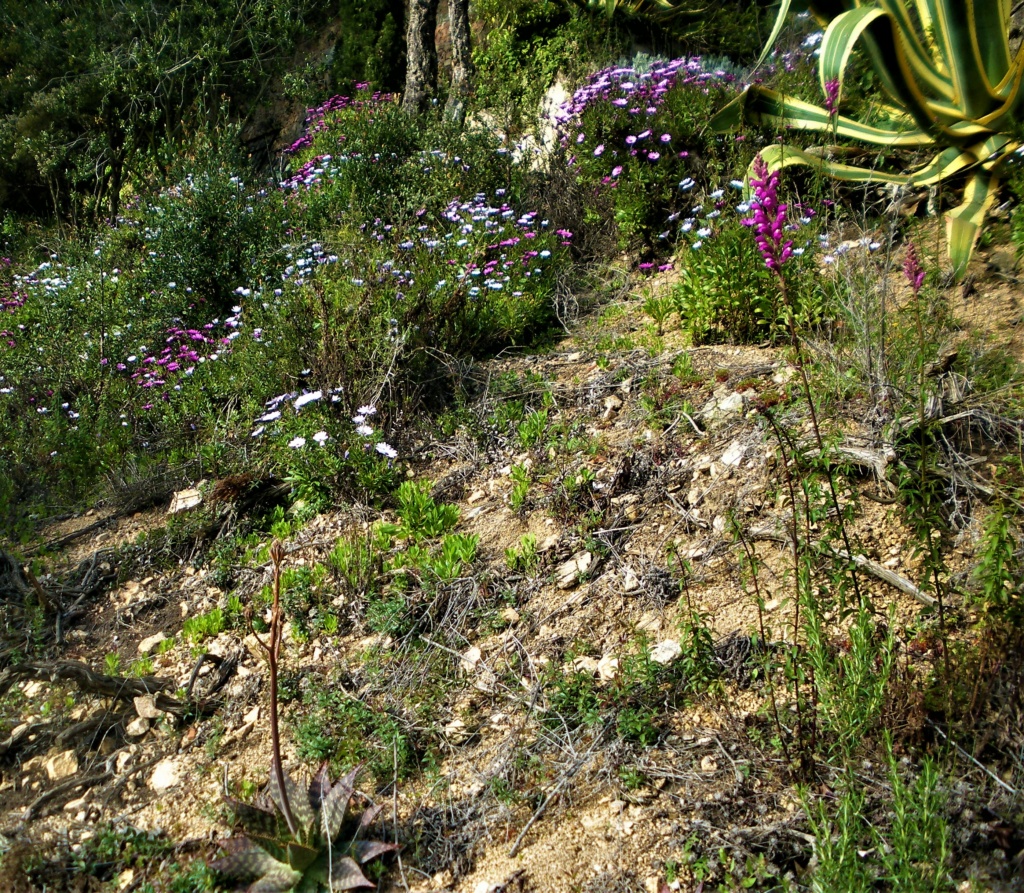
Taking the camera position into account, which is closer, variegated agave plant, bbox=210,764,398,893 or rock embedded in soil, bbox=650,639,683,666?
variegated agave plant, bbox=210,764,398,893

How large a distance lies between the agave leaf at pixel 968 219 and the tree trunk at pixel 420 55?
21.3 ft

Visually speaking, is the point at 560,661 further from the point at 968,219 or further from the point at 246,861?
the point at 968,219

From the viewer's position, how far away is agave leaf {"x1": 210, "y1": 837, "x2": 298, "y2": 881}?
2.36 m

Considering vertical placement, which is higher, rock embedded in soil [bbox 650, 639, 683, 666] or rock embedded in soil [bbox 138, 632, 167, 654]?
rock embedded in soil [bbox 650, 639, 683, 666]

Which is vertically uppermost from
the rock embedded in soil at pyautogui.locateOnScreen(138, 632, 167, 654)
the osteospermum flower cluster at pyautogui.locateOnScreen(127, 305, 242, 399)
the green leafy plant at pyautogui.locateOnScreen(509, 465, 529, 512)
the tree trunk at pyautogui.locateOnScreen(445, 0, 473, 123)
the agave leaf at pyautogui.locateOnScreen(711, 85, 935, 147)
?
the tree trunk at pyautogui.locateOnScreen(445, 0, 473, 123)

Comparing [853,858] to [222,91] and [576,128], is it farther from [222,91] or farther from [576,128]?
[222,91]

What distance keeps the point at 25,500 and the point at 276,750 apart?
3618mm

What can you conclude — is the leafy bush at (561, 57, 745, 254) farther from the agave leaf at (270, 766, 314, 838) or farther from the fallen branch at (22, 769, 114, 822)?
the fallen branch at (22, 769, 114, 822)

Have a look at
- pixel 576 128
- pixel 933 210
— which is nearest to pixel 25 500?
pixel 576 128

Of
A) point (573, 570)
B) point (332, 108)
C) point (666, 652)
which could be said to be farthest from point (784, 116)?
point (332, 108)

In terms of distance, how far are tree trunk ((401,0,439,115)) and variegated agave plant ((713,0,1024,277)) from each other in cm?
562

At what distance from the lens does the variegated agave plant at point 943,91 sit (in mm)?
3996

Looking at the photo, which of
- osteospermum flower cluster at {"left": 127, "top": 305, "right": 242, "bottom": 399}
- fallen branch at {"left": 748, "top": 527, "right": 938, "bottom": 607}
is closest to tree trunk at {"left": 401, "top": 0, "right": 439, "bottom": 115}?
osteospermum flower cluster at {"left": 127, "top": 305, "right": 242, "bottom": 399}

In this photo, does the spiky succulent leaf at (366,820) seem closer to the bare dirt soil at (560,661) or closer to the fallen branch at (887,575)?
the bare dirt soil at (560,661)
